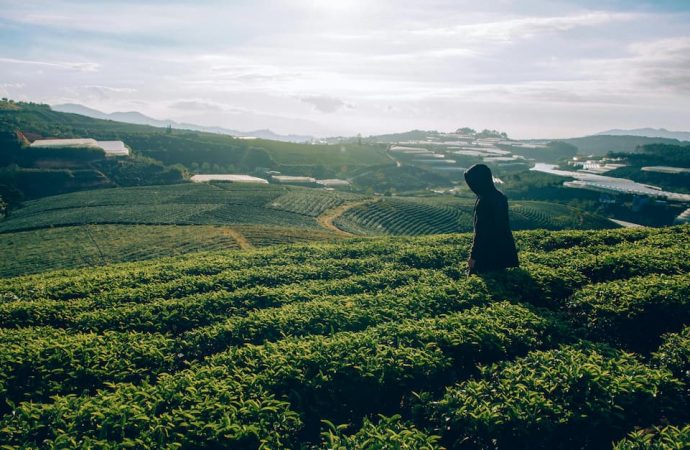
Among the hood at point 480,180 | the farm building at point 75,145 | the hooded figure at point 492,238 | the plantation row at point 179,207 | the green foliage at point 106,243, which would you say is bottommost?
the green foliage at point 106,243

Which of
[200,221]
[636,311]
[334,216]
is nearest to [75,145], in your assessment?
[200,221]

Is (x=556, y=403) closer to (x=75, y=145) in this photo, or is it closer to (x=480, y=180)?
(x=480, y=180)

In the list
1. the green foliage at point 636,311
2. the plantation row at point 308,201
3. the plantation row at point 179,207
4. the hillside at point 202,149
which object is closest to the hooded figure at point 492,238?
the green foliage at point 636,311

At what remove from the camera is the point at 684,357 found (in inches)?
428

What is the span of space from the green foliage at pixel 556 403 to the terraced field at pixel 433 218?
165ft

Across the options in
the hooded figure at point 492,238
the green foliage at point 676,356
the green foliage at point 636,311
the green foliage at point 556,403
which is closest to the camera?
the green foliage at point 556,403

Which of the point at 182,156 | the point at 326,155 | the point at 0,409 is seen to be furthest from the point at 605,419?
the point at 326,155

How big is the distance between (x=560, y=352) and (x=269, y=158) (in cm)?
15130

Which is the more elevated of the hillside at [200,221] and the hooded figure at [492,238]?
the hooded figure at [492,238]

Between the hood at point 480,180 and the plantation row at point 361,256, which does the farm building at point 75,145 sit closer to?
the plantation row at point 361,256

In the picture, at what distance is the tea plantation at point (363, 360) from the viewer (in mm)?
8656

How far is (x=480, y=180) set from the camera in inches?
768

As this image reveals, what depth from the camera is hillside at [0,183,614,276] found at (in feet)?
148

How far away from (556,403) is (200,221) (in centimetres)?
5543
